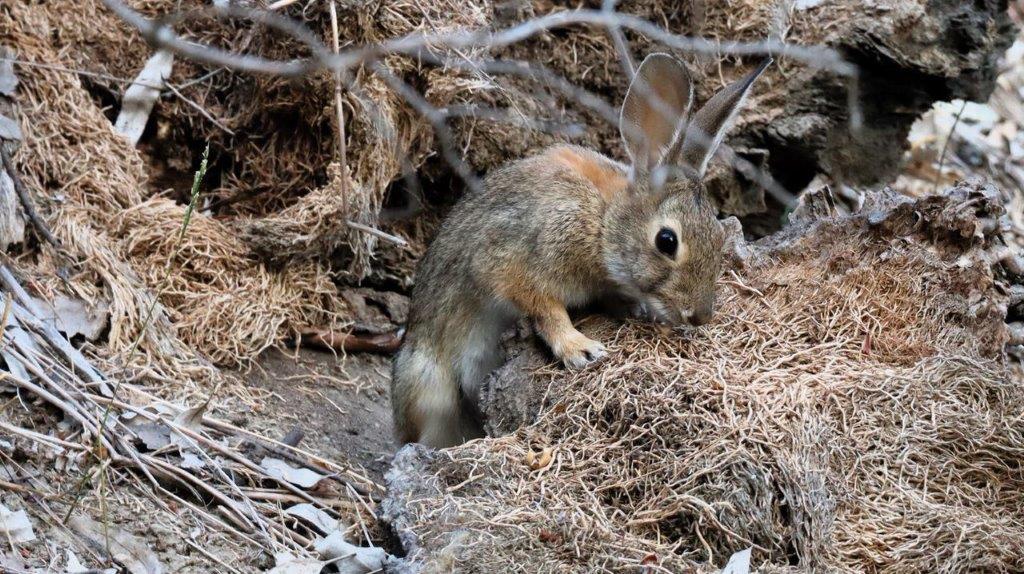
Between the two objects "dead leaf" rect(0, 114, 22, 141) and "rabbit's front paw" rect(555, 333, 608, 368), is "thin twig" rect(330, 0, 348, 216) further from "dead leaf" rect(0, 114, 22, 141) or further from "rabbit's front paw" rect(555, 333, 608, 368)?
"dead leaf" rect(0, 114, 22, 141)

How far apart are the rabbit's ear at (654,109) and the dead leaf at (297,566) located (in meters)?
2.34

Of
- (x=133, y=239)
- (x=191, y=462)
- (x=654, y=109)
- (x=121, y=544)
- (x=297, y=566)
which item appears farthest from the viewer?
(x=133, y=239)

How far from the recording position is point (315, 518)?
5.02 meters

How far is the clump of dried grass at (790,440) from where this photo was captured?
431 centimetres

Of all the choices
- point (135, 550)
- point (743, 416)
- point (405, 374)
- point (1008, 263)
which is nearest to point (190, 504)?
point (135, 550)

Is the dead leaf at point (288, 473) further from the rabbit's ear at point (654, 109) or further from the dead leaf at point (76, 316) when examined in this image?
the rabbit's ear at point (654, 109)

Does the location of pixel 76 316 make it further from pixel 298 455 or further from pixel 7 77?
pixel 7 77

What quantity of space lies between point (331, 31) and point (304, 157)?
36.5 inches

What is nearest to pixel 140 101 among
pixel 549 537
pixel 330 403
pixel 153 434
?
pixel 330 403

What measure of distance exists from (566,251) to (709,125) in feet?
3.09

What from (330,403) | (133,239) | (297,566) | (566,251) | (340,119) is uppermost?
(340,119)

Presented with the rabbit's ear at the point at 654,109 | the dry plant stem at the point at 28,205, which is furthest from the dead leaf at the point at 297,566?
the dry plant stem at the point at 28,205

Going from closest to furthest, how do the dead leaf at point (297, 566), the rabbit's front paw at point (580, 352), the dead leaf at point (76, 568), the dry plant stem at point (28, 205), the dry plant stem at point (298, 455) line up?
the dead leaf at point (76, 568) < the dead leaf at point (297, 566) < the rabbit's front paw at point (580, 352) < the dry plant stem at point (298, 455) < the dry plant stem at point (28, 205)

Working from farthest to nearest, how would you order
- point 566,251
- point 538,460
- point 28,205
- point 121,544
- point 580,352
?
point 28,205
point 566,251
point 580,352
point 538,460
point 121,544
